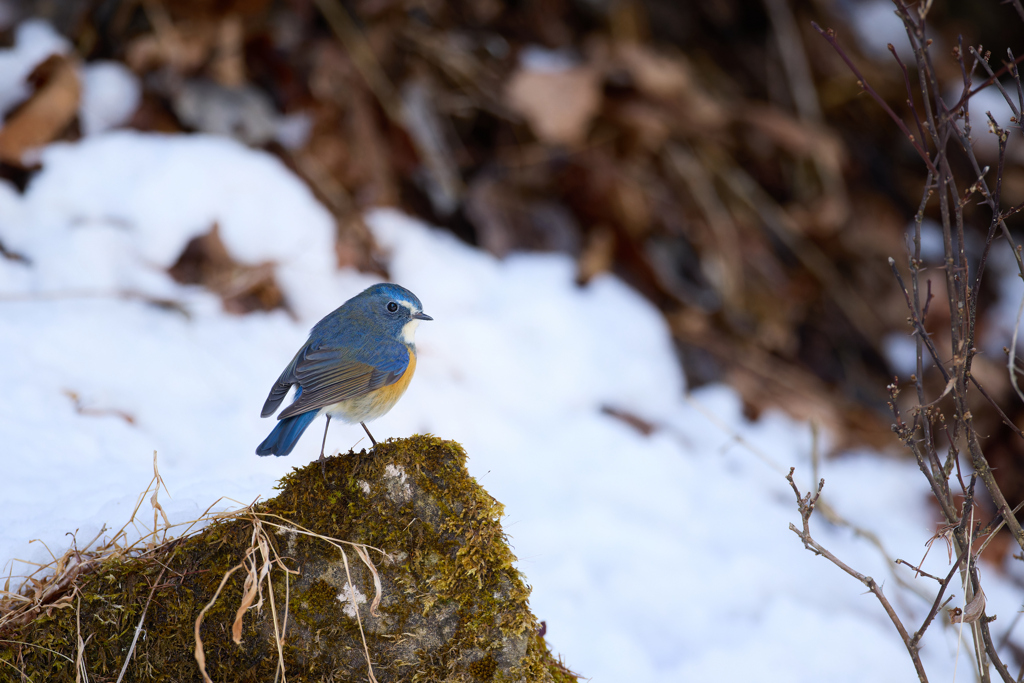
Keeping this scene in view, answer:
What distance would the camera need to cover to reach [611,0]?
7.55 meters

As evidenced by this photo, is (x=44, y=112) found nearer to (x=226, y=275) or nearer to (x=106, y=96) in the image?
(x=106, y=96)

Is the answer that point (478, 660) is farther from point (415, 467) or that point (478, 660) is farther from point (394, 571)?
point (415, 467)

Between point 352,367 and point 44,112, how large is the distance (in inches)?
128

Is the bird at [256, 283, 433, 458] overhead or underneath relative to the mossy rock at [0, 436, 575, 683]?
overhead

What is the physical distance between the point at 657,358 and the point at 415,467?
150 inches

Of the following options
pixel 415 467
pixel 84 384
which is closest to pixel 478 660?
pixel 415 467

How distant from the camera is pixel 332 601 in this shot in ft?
8.14

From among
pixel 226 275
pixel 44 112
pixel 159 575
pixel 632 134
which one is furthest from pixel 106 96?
pixel 632 134

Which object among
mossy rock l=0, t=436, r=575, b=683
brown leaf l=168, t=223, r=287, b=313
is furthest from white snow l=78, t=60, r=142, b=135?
mossy rock l=0, t=436, r=575, b=683

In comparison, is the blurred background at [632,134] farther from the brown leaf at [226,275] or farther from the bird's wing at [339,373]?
the bird's wing at [339,373]

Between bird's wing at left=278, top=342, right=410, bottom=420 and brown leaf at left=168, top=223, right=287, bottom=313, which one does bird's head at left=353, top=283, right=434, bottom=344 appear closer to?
bird's wing at left=278, top=342, right=410, bottom=420

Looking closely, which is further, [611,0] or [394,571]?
[611,0]

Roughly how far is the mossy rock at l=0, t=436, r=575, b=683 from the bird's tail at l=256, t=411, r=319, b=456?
0.17 metres

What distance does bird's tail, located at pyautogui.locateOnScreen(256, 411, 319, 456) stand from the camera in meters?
2.76
